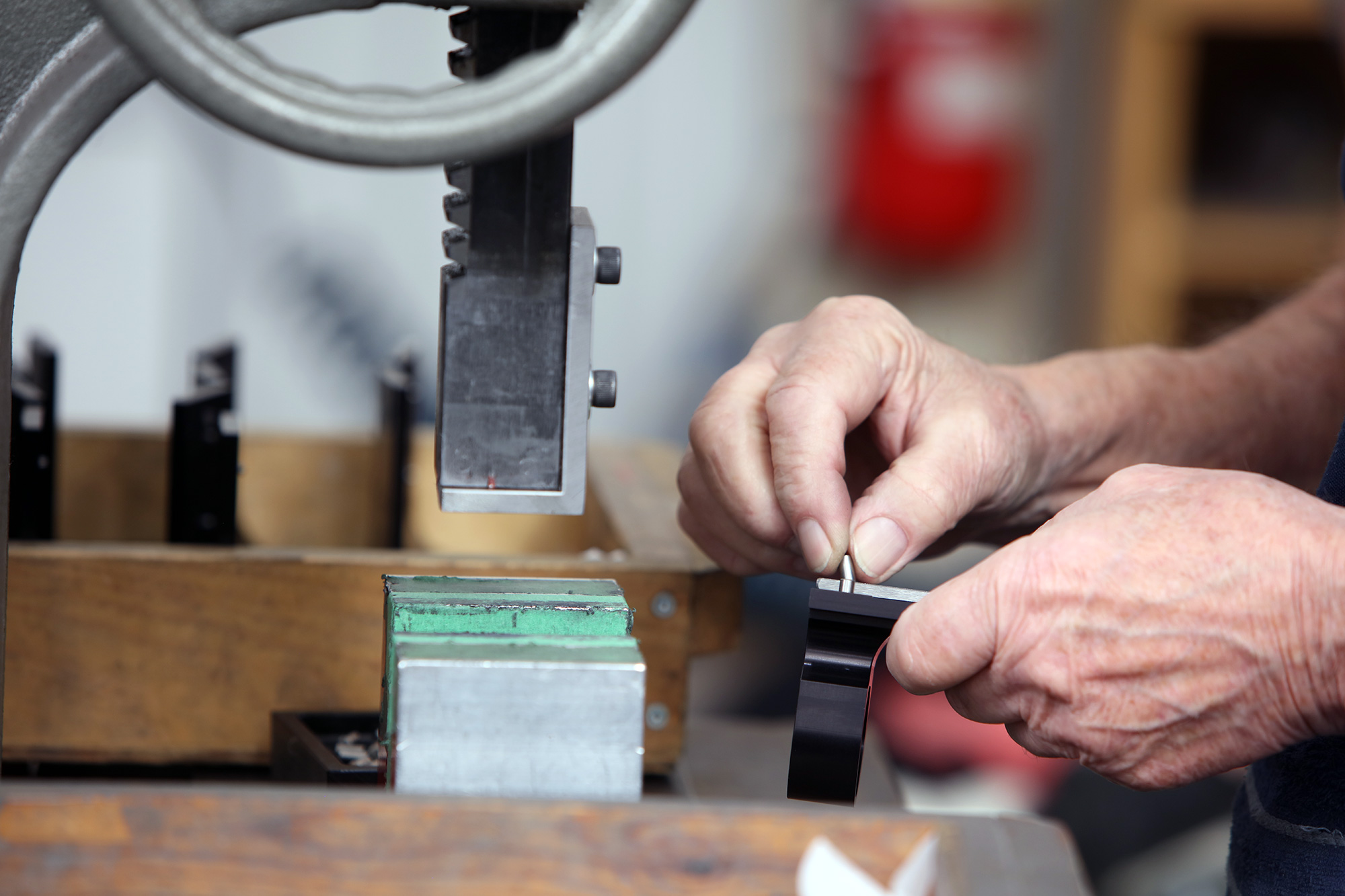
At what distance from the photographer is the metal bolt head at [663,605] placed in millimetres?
810

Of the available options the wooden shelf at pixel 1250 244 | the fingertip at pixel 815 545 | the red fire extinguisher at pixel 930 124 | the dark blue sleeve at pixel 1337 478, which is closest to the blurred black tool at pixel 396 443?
the fingertip at pixel 815 545

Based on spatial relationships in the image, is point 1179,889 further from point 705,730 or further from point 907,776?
point 705,730

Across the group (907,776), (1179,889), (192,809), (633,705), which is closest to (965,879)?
(633,705)

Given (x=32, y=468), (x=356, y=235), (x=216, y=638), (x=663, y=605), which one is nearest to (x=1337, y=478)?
(x=663, y=605)

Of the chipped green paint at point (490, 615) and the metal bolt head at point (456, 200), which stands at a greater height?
the metal bolt head at point (456, 200)

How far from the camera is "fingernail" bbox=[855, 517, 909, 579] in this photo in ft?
2.15

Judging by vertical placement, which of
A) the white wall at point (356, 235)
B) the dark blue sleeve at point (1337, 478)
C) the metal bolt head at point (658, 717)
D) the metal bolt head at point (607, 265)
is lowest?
the metal bolt head at point (658, 717)

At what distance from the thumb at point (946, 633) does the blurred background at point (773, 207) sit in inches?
55.4

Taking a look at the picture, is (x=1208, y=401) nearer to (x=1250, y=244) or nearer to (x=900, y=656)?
(x=900, y=656)

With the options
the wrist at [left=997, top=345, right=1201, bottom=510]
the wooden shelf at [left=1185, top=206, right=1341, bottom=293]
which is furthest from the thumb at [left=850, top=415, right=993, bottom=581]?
the wooden shelf at [left=1185, top=206, right=1341, bottom=293]

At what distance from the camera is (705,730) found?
1.06 meters

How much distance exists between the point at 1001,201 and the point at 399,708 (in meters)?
2.08

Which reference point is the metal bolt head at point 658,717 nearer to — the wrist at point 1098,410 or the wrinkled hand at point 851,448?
the wrinkled hand at point 851,448

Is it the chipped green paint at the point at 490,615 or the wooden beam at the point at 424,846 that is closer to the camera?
the wooden beam at the point at 424,846
